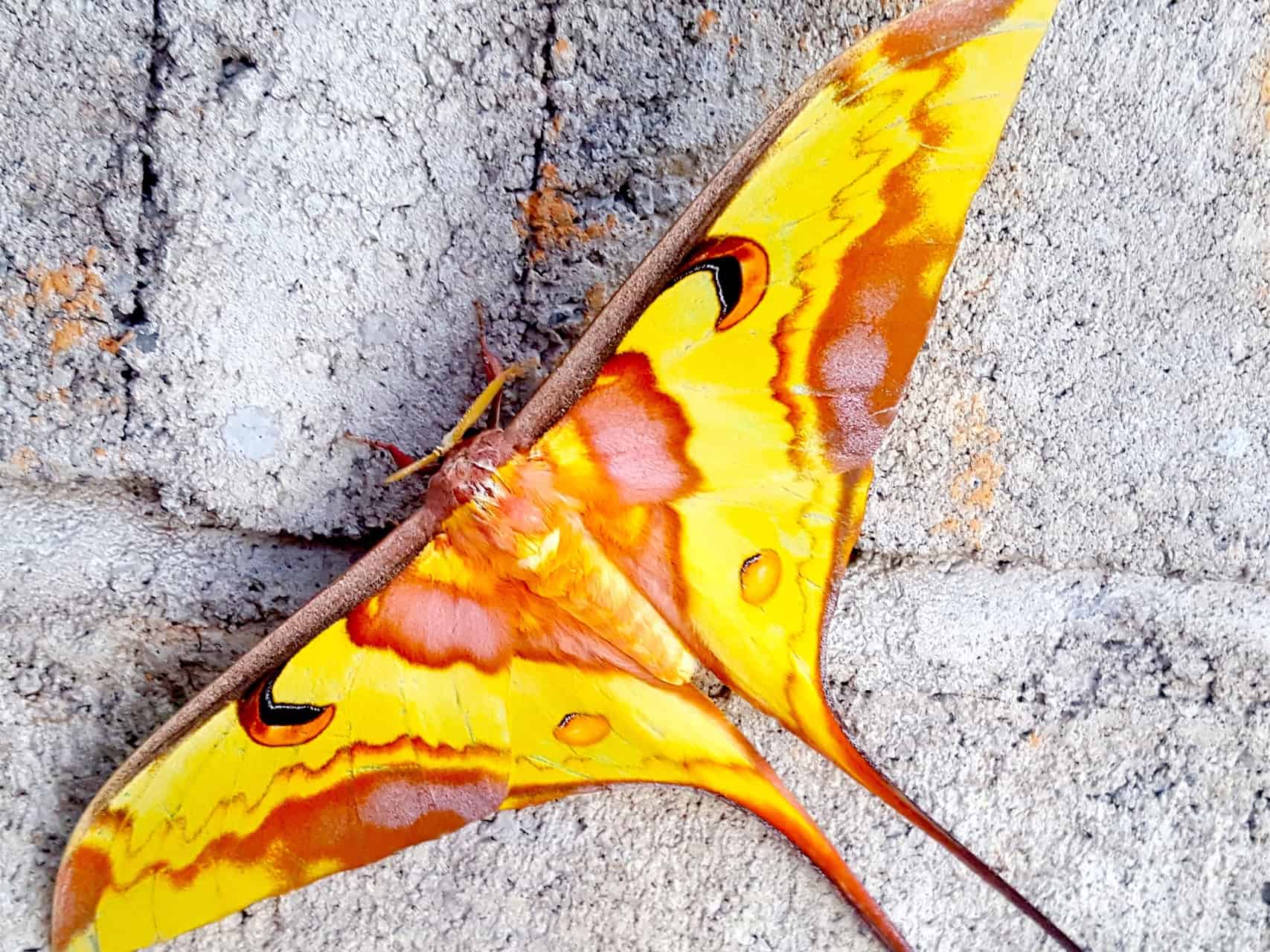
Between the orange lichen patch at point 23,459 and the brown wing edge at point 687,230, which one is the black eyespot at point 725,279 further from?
the orange lichen patch at point 23,459

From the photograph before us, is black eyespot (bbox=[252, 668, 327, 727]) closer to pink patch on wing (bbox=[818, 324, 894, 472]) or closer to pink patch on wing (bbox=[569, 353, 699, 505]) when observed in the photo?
pink patch on wing (bbox=[569, 353, 699, 505])

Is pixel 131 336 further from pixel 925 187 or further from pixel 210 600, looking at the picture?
pixel 925 187

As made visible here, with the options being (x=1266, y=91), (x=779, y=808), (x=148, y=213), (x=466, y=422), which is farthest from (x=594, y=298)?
(x=1266, y=91)

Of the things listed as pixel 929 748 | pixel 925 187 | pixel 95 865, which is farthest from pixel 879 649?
pixel 95 865

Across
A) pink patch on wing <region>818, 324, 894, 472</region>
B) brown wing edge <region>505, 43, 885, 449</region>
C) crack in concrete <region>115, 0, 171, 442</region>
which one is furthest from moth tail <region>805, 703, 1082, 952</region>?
crack in concrete <region>115, 0, 171, 442</region>

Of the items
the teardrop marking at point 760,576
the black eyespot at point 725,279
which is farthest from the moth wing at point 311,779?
the black eyespot at point 725,279

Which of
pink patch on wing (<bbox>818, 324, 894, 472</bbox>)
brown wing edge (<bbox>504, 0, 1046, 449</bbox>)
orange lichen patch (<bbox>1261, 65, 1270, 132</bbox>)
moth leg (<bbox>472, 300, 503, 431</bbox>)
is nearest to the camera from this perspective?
brown wing edge (<bbox>504, 0, 1046, 449</bbox>)

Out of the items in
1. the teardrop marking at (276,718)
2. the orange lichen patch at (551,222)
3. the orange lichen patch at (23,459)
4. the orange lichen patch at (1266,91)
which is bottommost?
the teardrop marking at (276,718)

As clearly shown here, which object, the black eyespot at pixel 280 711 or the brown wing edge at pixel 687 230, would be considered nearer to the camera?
the brown wing edge at pixel 687 230
